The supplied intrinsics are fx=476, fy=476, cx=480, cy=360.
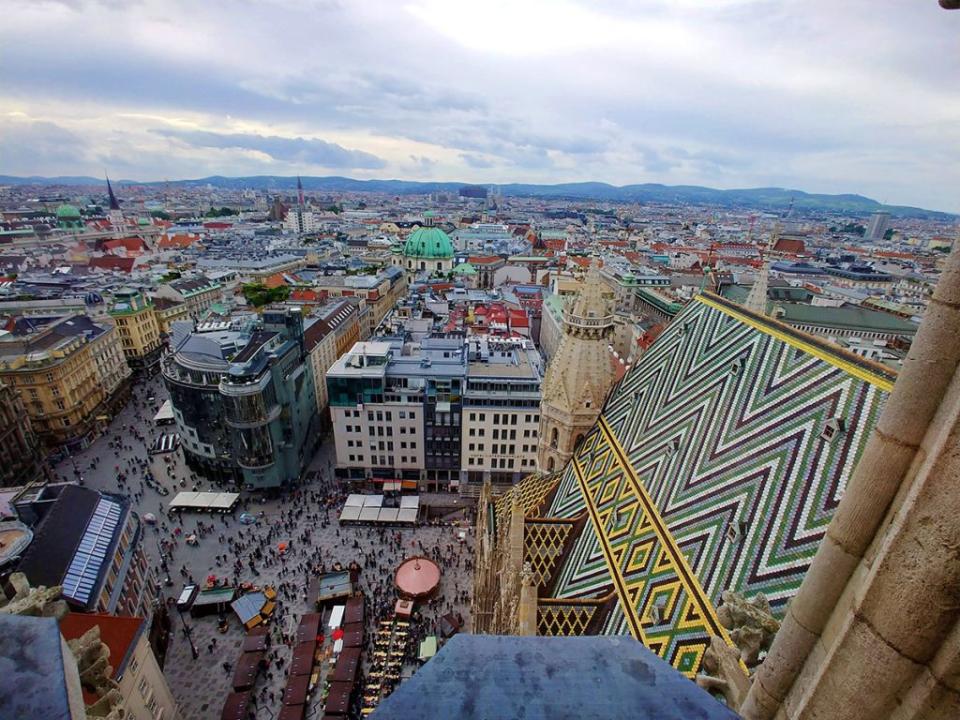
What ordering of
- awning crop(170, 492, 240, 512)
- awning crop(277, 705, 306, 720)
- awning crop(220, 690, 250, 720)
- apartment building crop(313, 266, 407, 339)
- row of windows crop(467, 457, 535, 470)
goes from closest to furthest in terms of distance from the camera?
awning crop(277, 705, 306, 720)
awning crop(220, 690, 250, 720)
awning crop(170, 492, 240, 512)
row of windows crop(467, 457, 535, 470)
apartment building crop(313, 266, 407, 339)

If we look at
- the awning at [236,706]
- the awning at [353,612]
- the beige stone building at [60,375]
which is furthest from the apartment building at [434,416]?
the beige stone building at [60,375]

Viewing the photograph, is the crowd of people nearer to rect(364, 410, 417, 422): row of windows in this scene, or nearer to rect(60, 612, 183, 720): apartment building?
rect(60, 612, 183, 720): apartment building

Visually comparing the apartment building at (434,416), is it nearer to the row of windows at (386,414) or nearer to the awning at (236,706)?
the row of windows at (386,414)

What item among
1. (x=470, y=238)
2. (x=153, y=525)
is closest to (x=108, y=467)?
(x=153, y=525)

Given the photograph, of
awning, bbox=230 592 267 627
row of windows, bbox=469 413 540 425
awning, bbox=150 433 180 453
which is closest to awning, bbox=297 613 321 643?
awning, bbox=230 592 267 627

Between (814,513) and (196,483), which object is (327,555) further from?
(814,513)

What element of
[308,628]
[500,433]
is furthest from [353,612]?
[500,433]
